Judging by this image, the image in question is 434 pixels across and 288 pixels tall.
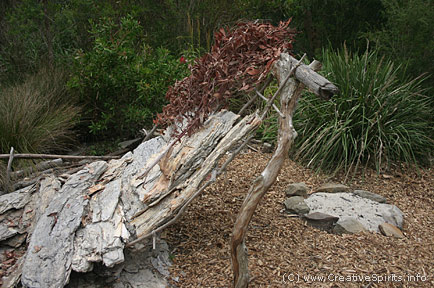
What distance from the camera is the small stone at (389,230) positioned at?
341cm

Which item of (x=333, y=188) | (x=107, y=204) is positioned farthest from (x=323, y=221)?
(x=107, y=204)

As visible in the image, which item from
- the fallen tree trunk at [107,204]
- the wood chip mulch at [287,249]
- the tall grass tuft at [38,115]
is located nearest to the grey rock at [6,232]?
the fallen tree trunk at [107,204]

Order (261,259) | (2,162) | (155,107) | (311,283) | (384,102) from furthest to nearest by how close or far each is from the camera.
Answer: (155,107), (384,102), (2,162), (261,259), (311,283)

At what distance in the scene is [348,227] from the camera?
11.1 feet

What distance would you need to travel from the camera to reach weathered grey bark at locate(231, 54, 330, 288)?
233cm

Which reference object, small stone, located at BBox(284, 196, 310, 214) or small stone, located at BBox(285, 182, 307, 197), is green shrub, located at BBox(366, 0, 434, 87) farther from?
small stone, located at BBox(284, 196, 310, 214)

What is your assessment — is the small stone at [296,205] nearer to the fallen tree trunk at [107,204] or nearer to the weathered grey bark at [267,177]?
the fallen tree trunk at [107,204]

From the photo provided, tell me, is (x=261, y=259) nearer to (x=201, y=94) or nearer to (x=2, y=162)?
(x=201, y=94)

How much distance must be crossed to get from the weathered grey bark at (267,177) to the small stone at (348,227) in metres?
1.23

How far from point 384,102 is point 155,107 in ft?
9.31

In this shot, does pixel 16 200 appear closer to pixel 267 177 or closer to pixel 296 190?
pixel 267 177

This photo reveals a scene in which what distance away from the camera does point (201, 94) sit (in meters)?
3.07

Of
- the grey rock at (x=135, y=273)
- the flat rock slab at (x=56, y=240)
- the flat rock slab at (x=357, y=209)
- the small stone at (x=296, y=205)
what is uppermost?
the flat rock slab at (x=56, y=240)

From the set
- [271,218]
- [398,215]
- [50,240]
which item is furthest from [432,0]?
[50,240]
